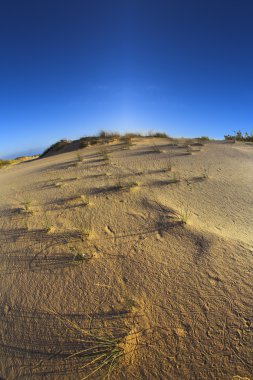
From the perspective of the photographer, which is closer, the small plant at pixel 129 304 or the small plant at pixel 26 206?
the small plant at pixel 129 304

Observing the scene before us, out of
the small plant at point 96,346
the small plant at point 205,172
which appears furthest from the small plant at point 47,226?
the small plant at point 205,172

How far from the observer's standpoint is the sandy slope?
5.68 feet

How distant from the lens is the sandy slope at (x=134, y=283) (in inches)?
68.2

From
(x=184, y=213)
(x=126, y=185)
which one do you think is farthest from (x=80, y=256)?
(x=126, y=185)

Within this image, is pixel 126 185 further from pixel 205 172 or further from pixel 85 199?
pixel 205 172

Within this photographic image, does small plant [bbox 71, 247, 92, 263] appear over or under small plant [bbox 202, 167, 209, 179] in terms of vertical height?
under

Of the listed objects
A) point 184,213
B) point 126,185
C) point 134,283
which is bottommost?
point 134,283

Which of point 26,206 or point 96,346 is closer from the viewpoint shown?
point 96,346

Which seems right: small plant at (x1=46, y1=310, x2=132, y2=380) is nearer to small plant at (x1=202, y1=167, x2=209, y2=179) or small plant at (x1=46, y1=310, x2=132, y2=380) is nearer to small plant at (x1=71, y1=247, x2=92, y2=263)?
small plant at (x1=71, y1=247, x2=92, y2=263)

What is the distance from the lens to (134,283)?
2.26 m

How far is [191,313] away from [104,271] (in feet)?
3.11

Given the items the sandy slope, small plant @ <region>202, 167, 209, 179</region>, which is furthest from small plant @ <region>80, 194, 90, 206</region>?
small plant @ <region>202, 167, 209, 179</region>

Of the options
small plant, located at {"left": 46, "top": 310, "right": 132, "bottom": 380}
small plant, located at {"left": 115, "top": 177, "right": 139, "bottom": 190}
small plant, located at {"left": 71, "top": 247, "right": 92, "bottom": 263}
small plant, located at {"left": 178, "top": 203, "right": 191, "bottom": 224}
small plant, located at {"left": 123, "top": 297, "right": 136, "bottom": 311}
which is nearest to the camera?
small plant, located at {"left": 46, "top": 310, "right": 132, "bottom": 380}

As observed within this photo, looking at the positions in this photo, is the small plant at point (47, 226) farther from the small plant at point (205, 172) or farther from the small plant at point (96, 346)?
the small plant at point (205, 172)
